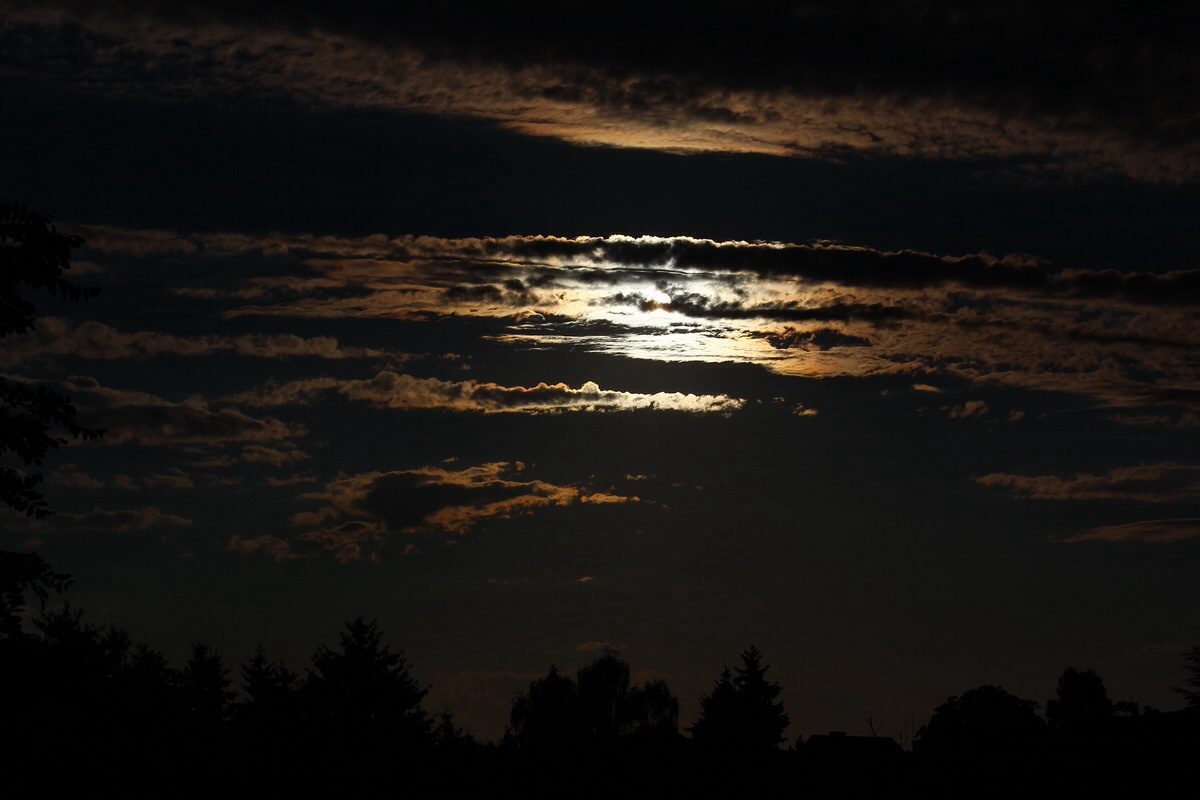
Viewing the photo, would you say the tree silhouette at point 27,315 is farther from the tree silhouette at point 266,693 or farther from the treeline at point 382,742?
the tree silhouette at point 266,693

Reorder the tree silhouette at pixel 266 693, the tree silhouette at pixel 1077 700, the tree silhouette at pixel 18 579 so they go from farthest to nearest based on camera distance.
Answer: the tree silhouette at pixel 1077 700 → the tree silhouette at pixel 266 693 → the tree silhouette at pixel 18 579

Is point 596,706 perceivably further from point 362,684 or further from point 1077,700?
point 1077,700

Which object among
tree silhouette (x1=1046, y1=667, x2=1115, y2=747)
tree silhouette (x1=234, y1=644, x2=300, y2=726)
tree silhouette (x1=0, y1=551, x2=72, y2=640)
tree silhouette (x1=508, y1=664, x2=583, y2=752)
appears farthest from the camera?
tree silhouette (x1=1046, y1=667, x2=1115, y2=747)

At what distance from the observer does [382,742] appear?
4634 cm

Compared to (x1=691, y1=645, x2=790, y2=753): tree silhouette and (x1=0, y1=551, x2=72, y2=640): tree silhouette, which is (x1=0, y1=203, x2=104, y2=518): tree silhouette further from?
(x1=691, y1=645, x2=790, y2=753): tree silhouette

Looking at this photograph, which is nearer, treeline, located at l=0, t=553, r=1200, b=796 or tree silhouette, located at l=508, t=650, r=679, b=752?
treeline, located at l=0, t=553, r=1200, b=796

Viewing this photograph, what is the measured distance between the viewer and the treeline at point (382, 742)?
32188 mm

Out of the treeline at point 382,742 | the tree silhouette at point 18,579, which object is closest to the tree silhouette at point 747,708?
the treeline at point 382,742

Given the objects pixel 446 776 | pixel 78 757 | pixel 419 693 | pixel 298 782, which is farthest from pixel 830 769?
pixel 419 693

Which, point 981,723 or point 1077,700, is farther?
point 1077,700

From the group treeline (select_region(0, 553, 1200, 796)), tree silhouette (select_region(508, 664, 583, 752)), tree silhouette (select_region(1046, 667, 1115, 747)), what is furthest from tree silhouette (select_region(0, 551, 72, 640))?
tree silhouette (select_region(1046, 667, 1115, 747))

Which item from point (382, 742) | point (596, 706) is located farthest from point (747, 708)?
point (382, 742)

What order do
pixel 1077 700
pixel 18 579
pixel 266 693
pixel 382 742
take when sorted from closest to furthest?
pixel 18 579 → pixel 382 742 → pixel 266 693 → pixel 1077 700

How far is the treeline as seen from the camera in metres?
32.2
